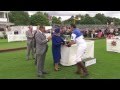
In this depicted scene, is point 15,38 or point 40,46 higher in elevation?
point 40,46

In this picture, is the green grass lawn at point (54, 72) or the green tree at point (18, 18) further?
the green tree at point (18, 18)

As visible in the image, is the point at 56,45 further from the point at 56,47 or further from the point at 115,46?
the point at 115,46

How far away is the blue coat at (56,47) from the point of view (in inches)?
469

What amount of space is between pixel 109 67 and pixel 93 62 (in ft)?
3.65

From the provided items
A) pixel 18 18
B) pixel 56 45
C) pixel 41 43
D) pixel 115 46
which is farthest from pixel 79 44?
pixel 18 18

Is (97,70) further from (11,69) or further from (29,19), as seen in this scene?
(29,19)

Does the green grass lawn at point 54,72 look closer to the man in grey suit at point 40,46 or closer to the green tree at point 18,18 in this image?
the man in grey suit at point 40,46

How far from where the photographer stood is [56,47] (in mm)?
12117

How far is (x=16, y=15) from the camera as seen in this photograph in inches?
3617

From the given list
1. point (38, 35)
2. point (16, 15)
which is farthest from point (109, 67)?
point (16, 15)

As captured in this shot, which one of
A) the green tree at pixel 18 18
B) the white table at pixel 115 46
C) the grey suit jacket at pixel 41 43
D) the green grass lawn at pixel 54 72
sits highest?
the green tree at pixel 18 18

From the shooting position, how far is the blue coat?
469 inches

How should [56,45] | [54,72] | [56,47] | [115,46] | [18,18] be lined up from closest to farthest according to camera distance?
[54,72] → [56,45] → [56,47] → [115,46] → [18,18]

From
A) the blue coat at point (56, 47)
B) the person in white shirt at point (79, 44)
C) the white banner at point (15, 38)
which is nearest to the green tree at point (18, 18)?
the white banner at point (15, 38)
